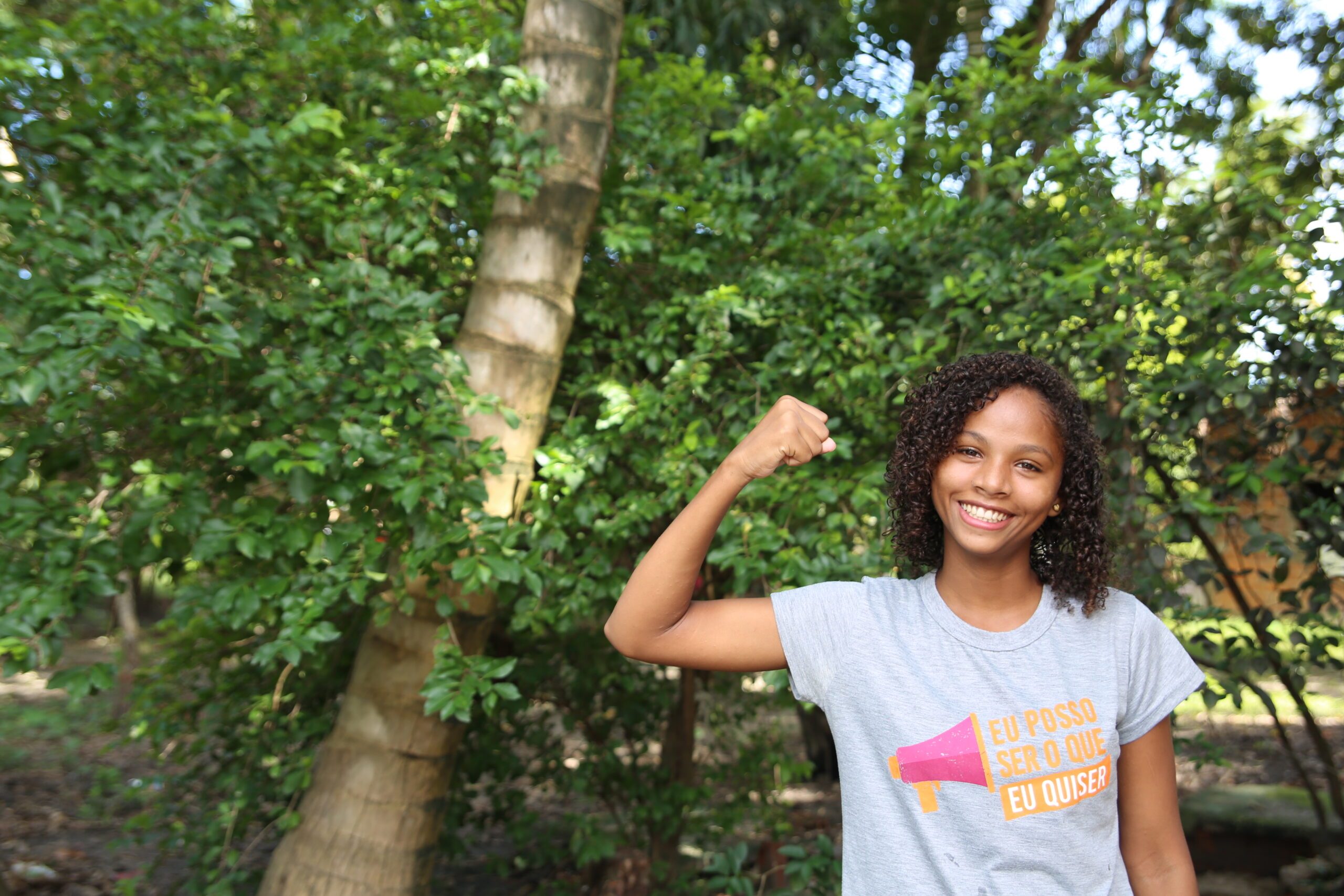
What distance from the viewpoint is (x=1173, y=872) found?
146 centimetres

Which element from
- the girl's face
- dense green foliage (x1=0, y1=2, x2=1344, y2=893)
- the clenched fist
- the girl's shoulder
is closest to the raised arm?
the clenched fist

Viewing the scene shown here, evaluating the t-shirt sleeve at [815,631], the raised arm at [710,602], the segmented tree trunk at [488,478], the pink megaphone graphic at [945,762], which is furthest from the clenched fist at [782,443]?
the segmented tree trunk at [488,478]

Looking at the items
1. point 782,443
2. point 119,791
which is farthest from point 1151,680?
point 119,791

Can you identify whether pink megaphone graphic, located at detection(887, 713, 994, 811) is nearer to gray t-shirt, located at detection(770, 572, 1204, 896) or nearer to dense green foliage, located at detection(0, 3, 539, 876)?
gray t-shirt, located at detection(770, 572, 1204, 896)

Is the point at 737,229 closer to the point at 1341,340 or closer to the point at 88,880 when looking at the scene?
the point at 1341,340

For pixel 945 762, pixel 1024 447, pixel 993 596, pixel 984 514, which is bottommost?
pixel 945 762

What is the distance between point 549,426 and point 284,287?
945mm

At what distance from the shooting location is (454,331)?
3035mm

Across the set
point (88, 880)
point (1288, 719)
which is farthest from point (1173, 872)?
point (1288, 719)

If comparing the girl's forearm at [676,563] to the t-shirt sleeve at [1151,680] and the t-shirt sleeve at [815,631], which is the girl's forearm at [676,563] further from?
the t-shirt sleeve at [1151,680]

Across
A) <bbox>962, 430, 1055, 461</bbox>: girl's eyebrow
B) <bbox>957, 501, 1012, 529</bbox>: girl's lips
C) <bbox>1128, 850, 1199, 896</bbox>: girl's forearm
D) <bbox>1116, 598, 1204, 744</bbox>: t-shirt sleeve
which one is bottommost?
<bbox>1128, 850, 1199, 896</bbox>: girl's forearm

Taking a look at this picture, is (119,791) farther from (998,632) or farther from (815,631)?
(998,632)

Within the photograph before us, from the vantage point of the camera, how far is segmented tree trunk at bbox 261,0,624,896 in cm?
299

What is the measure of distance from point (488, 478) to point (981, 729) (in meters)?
1.90
